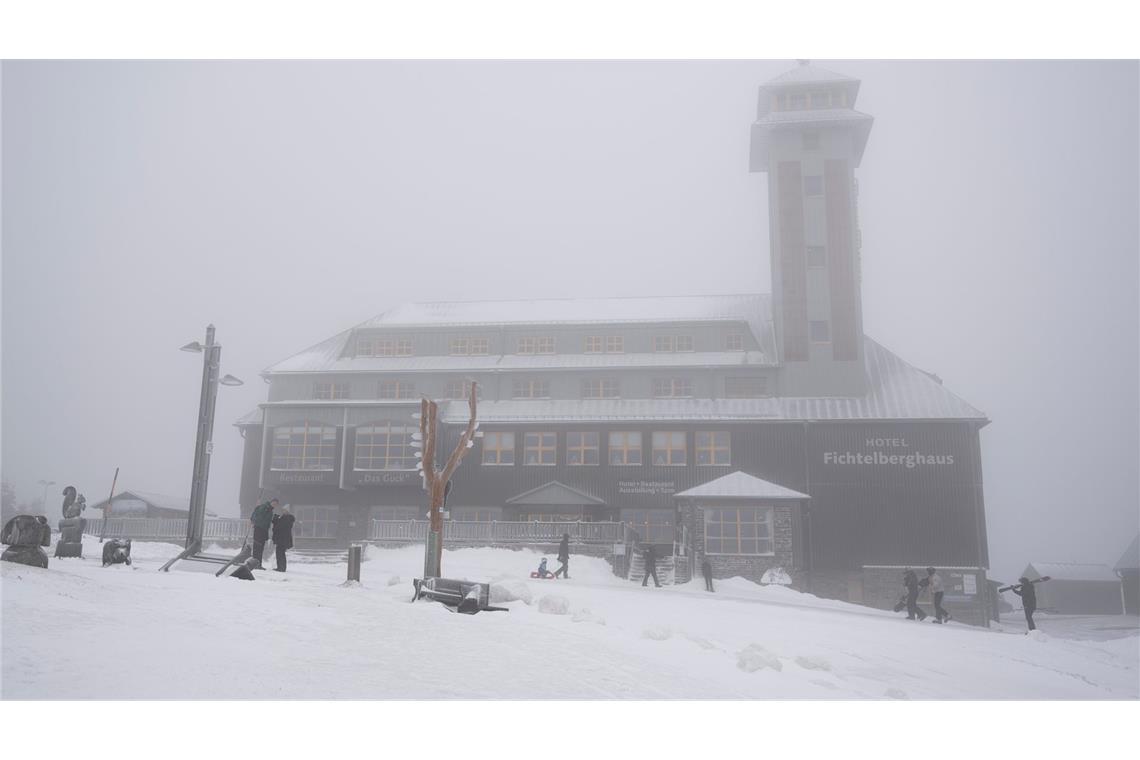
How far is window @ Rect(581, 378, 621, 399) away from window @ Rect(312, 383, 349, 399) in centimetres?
1141

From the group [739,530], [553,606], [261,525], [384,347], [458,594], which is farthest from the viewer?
[384,347]

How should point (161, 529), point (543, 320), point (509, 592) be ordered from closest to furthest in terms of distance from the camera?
point (509, 592)
point (161, 529)
point (543, 320)

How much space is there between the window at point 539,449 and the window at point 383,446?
192 inches

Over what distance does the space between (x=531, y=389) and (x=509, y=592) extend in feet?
80.5

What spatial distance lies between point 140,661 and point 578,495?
2746 cm

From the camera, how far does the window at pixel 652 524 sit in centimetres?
3841

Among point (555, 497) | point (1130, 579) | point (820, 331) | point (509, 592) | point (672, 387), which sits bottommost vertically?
point (1130, 579)

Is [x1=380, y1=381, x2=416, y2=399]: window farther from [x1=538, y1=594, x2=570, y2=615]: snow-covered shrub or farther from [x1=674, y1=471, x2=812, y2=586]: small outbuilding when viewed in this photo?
[x1=538, y1=594, x2=570, y2=615]: snow-covered shrub

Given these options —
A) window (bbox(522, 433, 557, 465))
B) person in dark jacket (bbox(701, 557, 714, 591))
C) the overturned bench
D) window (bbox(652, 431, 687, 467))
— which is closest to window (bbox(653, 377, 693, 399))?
window (bbox(652, 431, 687, 467))

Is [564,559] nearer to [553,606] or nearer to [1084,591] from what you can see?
[553,606]

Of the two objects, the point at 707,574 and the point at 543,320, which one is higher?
the point at 543,320

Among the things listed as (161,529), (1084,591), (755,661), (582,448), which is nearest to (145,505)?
(161,529)

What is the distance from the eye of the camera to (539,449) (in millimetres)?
40281

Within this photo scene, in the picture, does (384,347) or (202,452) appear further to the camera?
(384,347)
